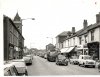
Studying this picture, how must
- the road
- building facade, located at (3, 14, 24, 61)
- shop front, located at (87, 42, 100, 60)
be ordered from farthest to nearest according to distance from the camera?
shop front, located at (87, 42, 100, 60)
building facade, located at (3, 14, 24, 61)
the road

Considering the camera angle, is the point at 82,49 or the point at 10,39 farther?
the point at 82,49

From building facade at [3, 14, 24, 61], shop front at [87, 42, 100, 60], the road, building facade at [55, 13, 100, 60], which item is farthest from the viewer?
building facade at [55, 13, 100, 60]

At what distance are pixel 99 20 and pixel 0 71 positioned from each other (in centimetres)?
2141

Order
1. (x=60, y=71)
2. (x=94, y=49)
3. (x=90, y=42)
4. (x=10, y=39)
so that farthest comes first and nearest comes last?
(x=90, y=42), (x=94, y=49), (x=10, y=39), (x=60, y=71)

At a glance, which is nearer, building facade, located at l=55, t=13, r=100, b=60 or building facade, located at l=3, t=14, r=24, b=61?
building facade, located at l=3, t=14, r=24, b=61

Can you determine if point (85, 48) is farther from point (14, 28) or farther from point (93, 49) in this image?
point (14, 28)

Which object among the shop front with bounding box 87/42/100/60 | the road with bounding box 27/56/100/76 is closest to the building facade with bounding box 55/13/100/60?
the shop front with bounding box 87/42/100/60

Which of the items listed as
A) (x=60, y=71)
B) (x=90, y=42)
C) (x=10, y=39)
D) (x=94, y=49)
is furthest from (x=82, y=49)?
(x=60, y=71)

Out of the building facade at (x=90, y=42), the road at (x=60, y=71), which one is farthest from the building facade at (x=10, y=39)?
the building facade at (x=90, y=42)

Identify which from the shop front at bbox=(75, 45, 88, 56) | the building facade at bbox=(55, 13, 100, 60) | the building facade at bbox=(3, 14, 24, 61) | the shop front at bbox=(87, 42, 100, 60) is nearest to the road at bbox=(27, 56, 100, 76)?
the building facade at bbox=(3, 14, 24, 61)

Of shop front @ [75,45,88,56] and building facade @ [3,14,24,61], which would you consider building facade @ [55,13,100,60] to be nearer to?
shop front @ [75,45,88,56]

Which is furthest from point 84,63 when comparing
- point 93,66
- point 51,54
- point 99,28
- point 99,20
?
point 51,54

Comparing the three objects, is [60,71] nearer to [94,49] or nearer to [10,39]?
[10,39]

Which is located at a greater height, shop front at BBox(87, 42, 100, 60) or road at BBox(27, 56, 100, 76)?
shop front at BBox(87, 42, 100, 60)
